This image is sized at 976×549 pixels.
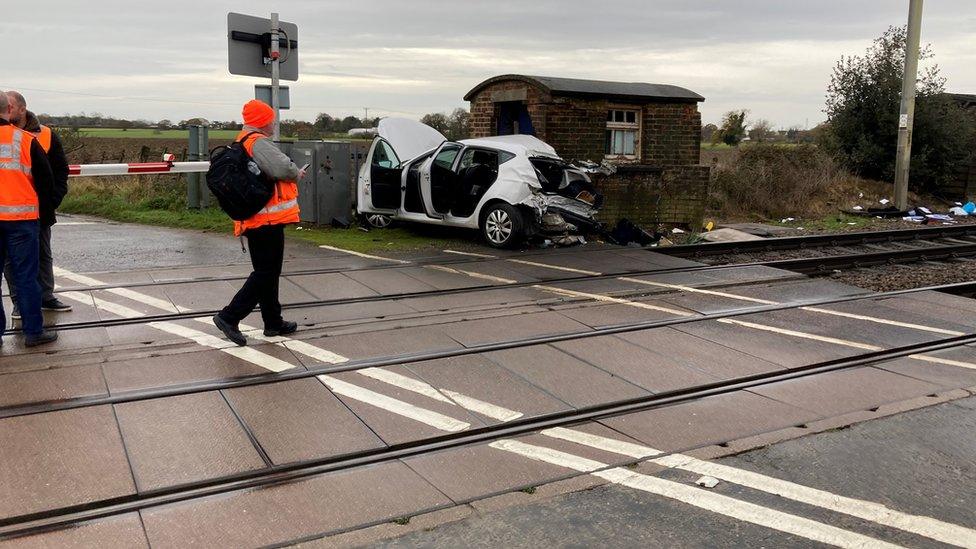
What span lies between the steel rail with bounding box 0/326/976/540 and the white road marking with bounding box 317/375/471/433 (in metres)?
0.16

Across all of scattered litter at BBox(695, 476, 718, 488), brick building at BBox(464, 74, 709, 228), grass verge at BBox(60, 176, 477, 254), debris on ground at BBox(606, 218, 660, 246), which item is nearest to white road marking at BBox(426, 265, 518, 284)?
grass verge at BBox(60, 176, 477, 254)

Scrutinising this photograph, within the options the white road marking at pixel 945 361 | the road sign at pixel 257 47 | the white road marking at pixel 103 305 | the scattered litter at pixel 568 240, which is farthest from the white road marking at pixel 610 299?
the road sign at pixel 257 47

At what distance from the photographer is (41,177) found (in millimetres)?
6973

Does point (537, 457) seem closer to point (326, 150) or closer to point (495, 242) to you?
point (495, 242)

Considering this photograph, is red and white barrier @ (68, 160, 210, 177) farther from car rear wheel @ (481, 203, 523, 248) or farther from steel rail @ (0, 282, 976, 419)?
steel rail @ (0, 282, 976, 419)

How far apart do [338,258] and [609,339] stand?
5.10 meters

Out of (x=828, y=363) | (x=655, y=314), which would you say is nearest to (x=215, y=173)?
(x=655, y=314)

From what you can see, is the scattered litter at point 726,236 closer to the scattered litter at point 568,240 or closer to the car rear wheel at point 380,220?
the scattered litter at point 568,240

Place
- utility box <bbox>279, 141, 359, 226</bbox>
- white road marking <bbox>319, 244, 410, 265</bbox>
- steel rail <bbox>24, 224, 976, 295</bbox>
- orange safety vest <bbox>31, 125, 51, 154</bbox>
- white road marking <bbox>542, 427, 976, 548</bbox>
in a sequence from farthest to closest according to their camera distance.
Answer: utility box <bbox>279, 141, 359, 226</bbox> → white road marking <bbox>319, 244, 410, 265</bbox> → steel rail <bbox>24, 224, 976, 295</bbox> → orange safety vest <bbox>31, 125, 51, 154</bbox> → white road marking <bbox>542, 427, 976, 548</bbox>

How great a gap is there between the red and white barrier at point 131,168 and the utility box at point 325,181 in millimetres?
1651

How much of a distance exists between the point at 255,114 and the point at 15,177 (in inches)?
76.7

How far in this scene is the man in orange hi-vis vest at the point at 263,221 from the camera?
690cm

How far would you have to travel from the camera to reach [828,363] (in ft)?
23.5

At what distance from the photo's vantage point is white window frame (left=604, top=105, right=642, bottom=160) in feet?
54.8
